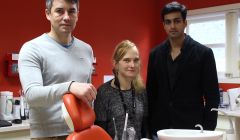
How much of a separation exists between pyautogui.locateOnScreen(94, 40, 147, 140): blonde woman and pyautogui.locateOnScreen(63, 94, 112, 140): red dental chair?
1.82ft

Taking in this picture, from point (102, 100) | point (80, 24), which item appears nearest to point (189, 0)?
point (80, 24)

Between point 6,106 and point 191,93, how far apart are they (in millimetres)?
1787

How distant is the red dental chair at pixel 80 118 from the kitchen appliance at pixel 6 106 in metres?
1.90

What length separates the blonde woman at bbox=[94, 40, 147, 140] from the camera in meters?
1.96

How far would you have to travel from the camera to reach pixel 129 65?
6.90ft

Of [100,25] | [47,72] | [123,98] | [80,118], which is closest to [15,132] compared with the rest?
[123,98]

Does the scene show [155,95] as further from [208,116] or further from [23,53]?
[23,53]

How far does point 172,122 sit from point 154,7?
3184 millimetres

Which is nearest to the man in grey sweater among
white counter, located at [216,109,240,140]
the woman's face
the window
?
the woman's face

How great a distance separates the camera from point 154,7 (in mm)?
5062

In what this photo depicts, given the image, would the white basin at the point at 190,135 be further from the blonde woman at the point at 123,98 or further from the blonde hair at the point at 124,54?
the blonde hair at the point at 124,54

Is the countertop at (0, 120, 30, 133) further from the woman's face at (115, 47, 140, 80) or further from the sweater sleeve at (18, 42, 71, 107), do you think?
the sweater sleeve at (18, 42, 71, 107)

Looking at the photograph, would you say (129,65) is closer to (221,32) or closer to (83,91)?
(83,91)

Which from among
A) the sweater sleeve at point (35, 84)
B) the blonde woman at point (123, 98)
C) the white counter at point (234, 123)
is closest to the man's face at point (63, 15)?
the sweater sleeve at point (35, 84)
